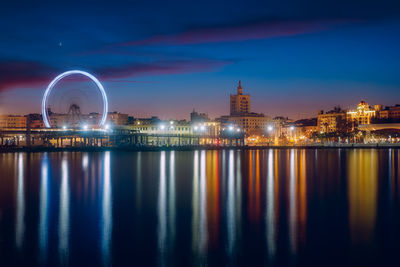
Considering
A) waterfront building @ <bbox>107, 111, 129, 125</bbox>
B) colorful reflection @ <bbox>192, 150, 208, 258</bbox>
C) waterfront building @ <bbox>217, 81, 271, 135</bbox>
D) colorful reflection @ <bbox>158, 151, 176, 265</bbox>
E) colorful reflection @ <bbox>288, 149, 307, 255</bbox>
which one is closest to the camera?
colorful reflection @ <bbox>158, 151, 176, 265</bbox>

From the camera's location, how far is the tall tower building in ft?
526

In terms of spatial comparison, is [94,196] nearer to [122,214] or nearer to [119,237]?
[122,214]

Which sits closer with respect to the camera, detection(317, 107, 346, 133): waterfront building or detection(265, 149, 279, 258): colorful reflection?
detection(265, 149, 279, 258): colorful reflection

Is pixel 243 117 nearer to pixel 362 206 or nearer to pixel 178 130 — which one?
pixel 178 130

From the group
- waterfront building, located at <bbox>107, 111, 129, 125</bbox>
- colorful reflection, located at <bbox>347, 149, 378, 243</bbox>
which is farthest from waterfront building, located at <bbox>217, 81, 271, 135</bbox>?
colorful reflection, located at <bbox>347, 149, 378, 243</bbox>

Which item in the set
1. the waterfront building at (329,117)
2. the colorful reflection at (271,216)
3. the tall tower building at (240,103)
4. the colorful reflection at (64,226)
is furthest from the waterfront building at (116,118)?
the colorful reflection at (64,226)

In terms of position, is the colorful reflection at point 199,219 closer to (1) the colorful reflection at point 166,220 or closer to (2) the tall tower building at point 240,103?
(1) the colorful reflection at point 166,220

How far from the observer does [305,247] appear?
10.5 metres

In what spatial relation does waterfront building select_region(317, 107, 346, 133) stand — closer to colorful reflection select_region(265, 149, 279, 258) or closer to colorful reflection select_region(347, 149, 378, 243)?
colorful reflection select_region(347, 149, 378, 243)

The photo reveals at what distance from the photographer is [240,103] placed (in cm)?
16050

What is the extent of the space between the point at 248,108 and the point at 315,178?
13745cm

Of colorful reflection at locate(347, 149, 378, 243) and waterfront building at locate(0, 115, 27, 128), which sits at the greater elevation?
waterfront building at locate(0, 115, 27, 128)

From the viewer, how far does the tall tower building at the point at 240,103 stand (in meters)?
160

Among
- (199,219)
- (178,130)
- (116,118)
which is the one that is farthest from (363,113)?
(199,219)
